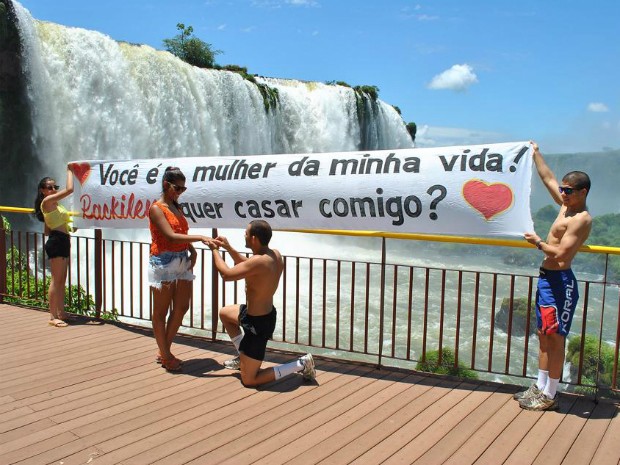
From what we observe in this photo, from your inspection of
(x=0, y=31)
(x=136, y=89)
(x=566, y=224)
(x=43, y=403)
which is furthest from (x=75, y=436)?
(x=136, y=89)

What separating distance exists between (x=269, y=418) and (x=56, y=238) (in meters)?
3.56

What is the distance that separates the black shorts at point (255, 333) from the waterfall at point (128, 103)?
1520cm

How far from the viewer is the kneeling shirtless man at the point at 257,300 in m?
4.09

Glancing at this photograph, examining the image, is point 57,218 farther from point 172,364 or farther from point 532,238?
Answer: point 532,238

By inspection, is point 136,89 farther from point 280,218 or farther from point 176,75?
point 280,218

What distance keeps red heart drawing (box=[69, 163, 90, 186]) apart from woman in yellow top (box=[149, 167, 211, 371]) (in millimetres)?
1989

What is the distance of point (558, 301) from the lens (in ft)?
12.6

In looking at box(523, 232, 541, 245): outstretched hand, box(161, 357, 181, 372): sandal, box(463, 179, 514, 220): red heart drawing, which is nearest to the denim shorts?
box(161, 357, 181, 372): sandal

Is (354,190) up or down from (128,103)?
down

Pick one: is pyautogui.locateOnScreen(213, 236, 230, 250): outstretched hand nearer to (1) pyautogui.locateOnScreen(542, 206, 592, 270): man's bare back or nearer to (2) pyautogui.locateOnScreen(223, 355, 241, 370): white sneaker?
(2) pyautogui.locateOnScreen(223, 355, 241, 370): white sneaker

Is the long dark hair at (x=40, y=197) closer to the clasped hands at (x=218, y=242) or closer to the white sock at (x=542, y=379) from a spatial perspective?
the clasped hands at (x=218, y=242)

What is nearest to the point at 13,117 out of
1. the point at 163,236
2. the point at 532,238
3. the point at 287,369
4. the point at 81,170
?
Result: the point at 81,170

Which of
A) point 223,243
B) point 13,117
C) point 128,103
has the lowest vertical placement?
point 223,243

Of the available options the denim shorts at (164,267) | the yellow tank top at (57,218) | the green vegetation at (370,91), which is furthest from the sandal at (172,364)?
the green vegetation at (370,91)
